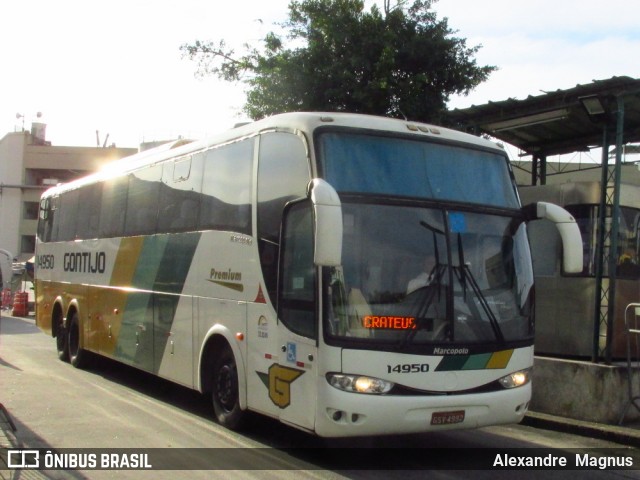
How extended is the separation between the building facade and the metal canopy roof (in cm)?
5496

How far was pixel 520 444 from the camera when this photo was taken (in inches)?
345

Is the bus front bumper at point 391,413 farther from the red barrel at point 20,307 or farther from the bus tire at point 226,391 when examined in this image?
the red barrel at point 20,307

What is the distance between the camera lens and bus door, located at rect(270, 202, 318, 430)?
6.86 meters

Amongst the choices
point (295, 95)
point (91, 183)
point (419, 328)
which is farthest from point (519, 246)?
point (295, 95)

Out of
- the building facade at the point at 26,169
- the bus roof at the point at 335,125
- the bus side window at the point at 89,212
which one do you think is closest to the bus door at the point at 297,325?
the bus roof at the point at 335,125

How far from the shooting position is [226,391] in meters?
8.71

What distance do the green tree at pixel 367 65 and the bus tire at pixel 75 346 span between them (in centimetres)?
825

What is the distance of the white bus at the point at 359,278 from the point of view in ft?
22.0

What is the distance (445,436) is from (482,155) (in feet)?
10.9

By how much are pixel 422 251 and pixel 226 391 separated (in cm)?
307

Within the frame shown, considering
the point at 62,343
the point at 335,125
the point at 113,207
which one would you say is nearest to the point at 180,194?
the point at 113,207

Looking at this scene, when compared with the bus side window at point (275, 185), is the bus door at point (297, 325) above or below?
below

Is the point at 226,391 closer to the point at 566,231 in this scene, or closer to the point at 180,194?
the point at 180,194

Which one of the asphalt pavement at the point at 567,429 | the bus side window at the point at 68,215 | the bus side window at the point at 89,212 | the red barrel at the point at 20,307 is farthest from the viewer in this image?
the red barrel at the point at 20,307
